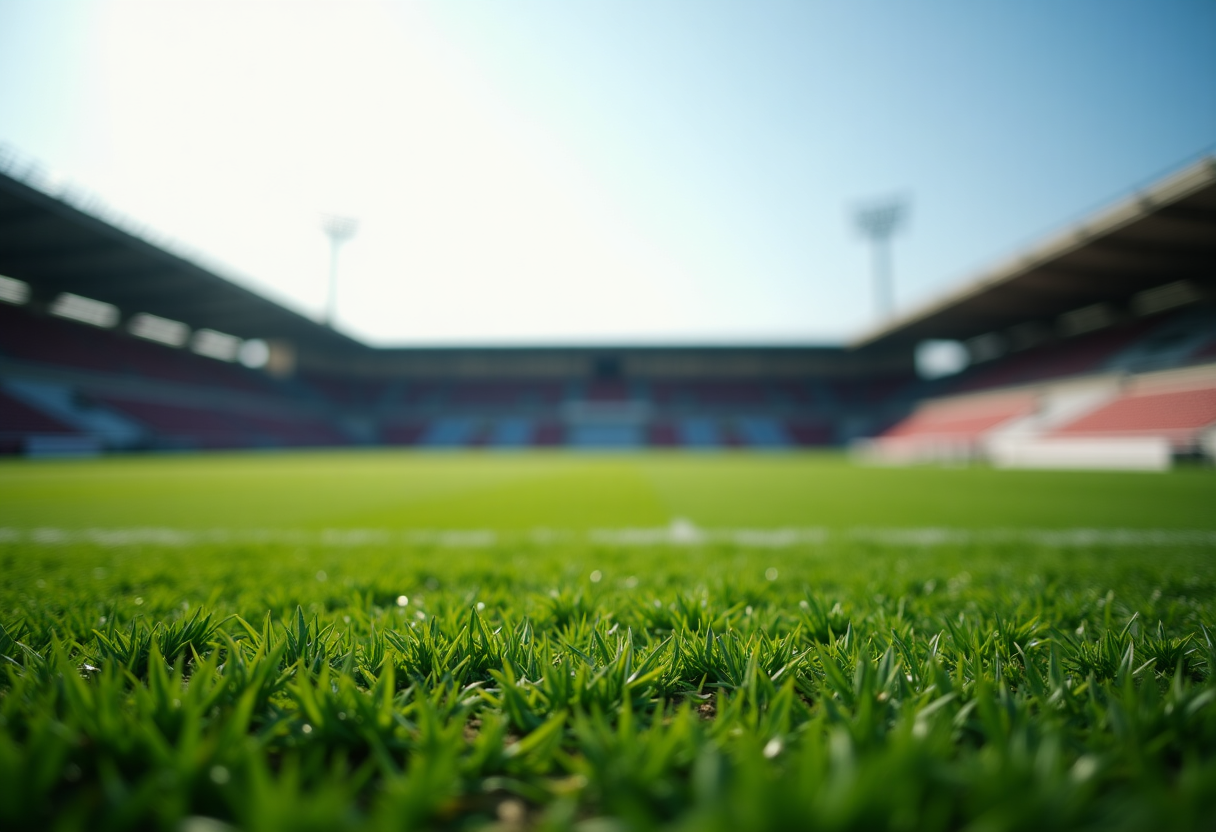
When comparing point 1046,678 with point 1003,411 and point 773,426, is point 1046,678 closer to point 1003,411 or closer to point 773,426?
point 1003,411

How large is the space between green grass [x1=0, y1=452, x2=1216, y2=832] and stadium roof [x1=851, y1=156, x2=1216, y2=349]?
2028 cm

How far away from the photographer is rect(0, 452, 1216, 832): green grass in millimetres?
620

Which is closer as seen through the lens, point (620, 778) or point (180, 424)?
point (620, 778)

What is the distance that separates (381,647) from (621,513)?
473 centimetres

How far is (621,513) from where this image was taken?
5883 mm

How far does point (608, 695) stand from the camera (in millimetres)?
985

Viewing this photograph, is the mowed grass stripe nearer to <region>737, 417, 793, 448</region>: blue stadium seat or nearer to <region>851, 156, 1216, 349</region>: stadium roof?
<region>851, 156, 1216, 349</region>: stadium roof

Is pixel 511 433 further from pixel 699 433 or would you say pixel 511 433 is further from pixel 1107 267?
pixel 1107 267

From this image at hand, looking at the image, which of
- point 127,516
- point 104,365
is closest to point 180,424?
point 104,365

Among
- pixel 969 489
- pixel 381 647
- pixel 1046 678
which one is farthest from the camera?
pixel 969 489

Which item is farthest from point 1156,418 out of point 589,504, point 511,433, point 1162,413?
point 511,433

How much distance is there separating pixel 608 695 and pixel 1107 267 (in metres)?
28.8

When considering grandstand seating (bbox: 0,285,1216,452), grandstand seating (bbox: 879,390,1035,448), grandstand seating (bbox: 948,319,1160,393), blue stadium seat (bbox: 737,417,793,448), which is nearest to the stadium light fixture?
grandstand seating (bbox: 0,285,1216,452)

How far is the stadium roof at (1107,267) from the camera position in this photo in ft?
49.2
